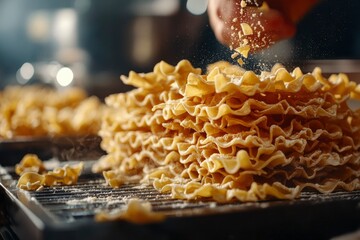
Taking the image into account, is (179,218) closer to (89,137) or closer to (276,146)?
(276,146)

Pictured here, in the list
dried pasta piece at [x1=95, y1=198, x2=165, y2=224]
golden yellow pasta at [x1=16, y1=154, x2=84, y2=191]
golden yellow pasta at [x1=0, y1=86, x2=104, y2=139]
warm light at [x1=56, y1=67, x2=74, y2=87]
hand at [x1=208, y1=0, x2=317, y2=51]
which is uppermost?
hand at [x1=208, y1=0, x2=317, y2=51]

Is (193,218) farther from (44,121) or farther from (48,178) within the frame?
(44,121)

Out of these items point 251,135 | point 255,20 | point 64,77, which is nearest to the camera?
point 251,135

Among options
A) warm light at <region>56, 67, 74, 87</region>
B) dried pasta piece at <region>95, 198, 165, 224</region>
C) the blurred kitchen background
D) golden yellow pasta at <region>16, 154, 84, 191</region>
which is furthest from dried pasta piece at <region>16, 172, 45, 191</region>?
warm light at <region>56, 67, 74, 87</region>

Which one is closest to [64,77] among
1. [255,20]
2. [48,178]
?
[48,178]

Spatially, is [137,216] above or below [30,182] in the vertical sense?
above

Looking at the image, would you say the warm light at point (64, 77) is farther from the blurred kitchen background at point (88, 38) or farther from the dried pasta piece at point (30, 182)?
the dried pasta piece at point (30, 182)

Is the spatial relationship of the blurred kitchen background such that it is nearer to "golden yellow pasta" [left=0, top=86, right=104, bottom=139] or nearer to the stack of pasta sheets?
"golden yellow pasta" [left=0, top=86, right=104, bottom=139]
